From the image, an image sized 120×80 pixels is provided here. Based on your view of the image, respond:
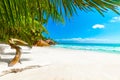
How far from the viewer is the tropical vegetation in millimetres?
605

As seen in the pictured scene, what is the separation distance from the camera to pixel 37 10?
64 centimetres

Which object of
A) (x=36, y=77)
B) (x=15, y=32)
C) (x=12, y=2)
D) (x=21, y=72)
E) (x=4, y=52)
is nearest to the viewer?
(x=12, y=2)

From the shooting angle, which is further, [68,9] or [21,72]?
[21,72]

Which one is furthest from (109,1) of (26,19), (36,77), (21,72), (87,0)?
(21,72)

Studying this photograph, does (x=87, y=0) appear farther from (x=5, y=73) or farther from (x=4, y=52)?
(x=4, y=52)

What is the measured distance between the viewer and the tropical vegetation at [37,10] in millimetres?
605

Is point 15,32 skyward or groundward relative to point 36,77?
skyward

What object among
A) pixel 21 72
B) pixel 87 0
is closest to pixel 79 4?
pixel 87 0

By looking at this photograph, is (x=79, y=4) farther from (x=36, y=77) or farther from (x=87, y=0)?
(x=36, y=77)

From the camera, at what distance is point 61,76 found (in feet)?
15.0

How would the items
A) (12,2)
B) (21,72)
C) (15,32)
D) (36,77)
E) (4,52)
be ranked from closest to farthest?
1. (12,2)
2. (15,32)
3. (36,77)
4. (21,72)
5. (4,52)

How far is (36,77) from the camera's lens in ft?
14.4

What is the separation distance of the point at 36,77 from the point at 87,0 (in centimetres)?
383

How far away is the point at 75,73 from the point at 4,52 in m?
1.98
